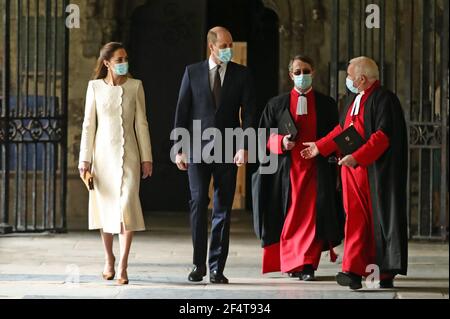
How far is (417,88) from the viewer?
45.6ft

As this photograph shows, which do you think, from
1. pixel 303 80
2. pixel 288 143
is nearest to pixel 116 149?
pixel 288 143

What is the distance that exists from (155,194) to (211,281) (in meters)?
6.54

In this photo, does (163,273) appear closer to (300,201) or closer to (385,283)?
(300,201)

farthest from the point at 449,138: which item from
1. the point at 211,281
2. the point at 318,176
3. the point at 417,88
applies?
the point at 211,281

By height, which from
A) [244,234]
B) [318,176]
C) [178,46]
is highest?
[178,46]

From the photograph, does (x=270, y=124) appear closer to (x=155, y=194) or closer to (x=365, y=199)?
(x=365, y=199)

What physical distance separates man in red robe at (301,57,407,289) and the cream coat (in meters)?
1.39

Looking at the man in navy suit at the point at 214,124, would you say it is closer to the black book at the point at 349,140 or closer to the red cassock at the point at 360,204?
the black book at the point at 349,140

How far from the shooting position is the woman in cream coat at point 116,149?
828 cm

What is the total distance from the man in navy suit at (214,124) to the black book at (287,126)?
38 cm

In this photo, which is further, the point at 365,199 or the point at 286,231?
the point at 286,231

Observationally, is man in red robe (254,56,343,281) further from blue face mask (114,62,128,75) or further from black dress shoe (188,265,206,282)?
blue face mask (114,62,128,75)

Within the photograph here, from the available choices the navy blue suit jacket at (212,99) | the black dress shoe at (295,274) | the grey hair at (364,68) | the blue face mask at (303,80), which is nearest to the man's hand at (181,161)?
the navy blue suit jacket at (212,99)

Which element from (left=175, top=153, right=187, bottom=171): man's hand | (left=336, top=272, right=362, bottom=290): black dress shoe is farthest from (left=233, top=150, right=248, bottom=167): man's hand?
(left=336, top=272, right=362, bottom=290): black dress shoe
